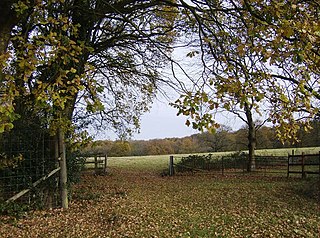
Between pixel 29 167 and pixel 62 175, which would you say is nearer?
pixel 29 167

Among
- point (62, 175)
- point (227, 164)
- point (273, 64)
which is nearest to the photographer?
point (273, 64)

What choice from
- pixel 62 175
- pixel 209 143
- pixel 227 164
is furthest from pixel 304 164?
pixel 209 143

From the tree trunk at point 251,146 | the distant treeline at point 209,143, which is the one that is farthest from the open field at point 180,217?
the distant treeline at point 209,143

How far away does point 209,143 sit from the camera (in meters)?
28.3

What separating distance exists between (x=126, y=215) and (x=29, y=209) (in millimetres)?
2480

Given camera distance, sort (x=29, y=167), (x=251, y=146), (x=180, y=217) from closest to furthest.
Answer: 1. (x=180, y=217)
2. (x=29, y=167)
3. (x=251, y=146)

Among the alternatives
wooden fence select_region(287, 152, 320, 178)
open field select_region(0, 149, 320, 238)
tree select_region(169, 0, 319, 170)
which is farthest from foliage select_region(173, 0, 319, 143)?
wooden fence select_region(287, 152, 320, 178)

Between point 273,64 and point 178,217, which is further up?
point 273,64

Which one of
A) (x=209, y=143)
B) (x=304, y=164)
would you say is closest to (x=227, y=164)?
(x=304, y=164)

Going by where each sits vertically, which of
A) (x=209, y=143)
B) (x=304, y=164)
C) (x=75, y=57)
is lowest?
(x=304, y=164)

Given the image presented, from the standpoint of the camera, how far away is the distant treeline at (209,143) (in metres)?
22.1

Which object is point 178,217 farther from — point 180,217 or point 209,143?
point 209,143

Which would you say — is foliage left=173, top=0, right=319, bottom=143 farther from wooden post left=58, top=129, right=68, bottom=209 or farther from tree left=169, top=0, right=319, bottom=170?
wooden post left=58, top=129, right=68, bottom=209

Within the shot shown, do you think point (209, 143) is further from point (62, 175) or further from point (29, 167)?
point (29, 167)
